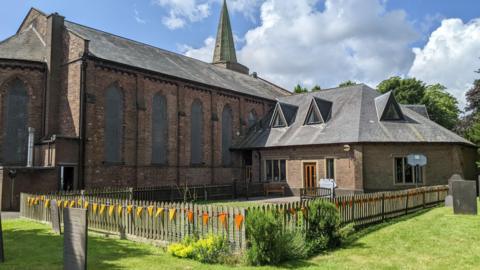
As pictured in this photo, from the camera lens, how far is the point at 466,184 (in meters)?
16.4

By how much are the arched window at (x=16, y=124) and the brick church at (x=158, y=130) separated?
59 mm

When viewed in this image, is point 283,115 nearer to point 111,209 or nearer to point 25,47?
point 25,47

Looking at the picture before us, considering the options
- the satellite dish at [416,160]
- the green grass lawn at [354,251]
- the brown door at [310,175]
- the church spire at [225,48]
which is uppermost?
the church spire at [225,48]

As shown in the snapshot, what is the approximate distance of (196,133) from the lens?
32.2 meters

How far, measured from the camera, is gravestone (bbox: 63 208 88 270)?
6.87 meters

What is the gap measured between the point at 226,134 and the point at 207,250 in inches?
1020

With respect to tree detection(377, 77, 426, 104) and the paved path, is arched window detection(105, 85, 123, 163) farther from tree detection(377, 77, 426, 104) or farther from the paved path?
tree detection(377, 77, 426, 104)

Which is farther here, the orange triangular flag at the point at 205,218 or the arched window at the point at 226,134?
the arched window at the point at 226,134

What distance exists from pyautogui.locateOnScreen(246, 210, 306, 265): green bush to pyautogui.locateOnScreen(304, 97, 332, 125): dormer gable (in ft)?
75.2

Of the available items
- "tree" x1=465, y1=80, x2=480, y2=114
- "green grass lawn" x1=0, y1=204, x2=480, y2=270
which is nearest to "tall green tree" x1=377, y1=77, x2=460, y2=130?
"tree" x1=465, y1=80, x2=480, y2=114

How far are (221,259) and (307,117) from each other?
24.4 m

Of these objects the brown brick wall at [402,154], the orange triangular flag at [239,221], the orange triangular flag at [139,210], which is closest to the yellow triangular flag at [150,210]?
the orange triangular flag at [139,210]

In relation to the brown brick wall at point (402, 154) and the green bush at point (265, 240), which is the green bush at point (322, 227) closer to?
the green bush at point (265, 240)

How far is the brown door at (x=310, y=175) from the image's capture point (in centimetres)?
2941
